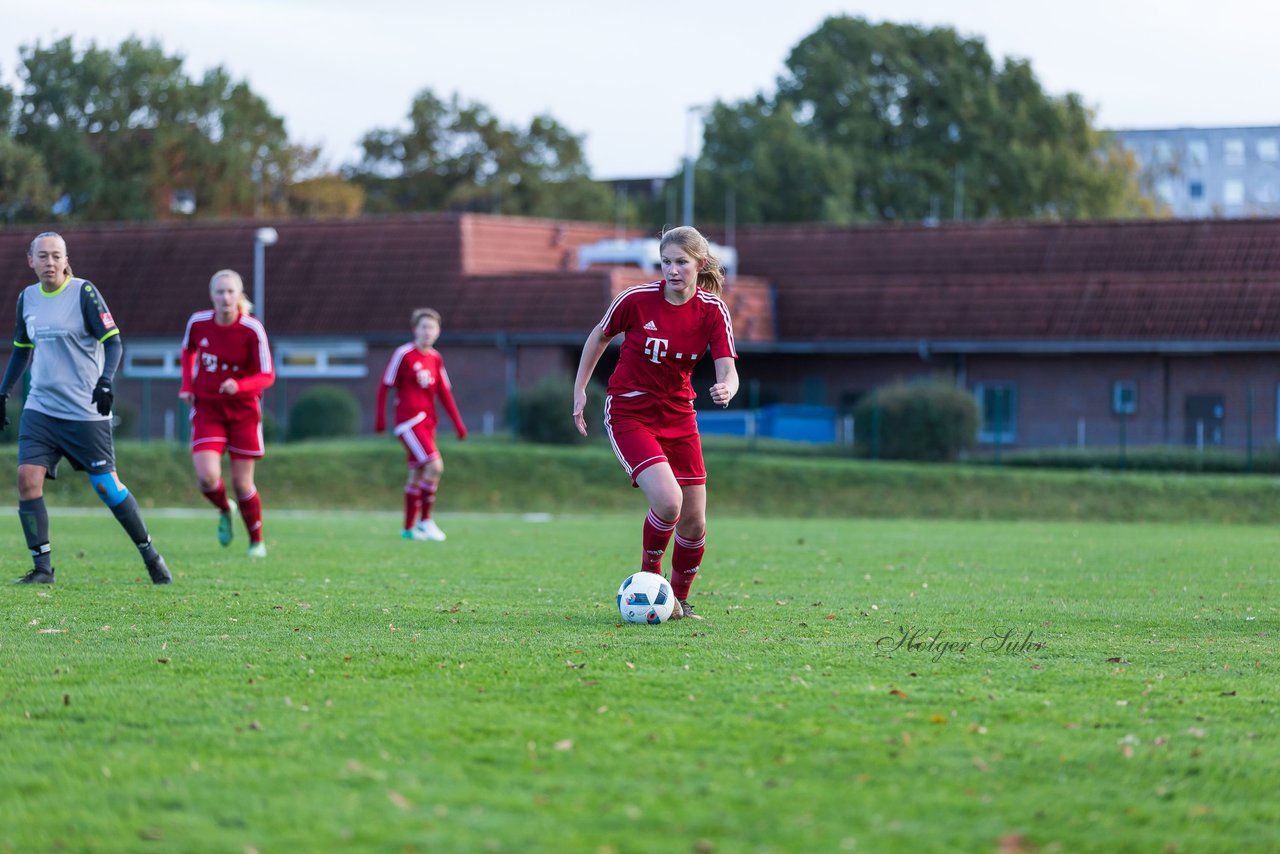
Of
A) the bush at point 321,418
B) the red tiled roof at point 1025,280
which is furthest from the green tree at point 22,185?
the red tiled roof at point 1025,280

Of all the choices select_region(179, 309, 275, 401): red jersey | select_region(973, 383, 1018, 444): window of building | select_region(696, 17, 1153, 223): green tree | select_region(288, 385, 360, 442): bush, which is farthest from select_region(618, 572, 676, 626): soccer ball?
select_region(696, 17, 1153, 223): green tree

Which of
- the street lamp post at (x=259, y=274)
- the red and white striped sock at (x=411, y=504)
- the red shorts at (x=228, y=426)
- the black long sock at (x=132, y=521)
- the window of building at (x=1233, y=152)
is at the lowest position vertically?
the red and white striped sock at (x=411, y=504)

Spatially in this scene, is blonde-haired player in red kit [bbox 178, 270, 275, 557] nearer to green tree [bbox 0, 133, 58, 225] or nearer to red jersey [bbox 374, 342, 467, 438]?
red jersey [bbox 374, 342, 467, 438]

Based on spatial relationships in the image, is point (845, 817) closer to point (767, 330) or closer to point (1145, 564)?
point (1145, 564)

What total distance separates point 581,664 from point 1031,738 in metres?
2.32

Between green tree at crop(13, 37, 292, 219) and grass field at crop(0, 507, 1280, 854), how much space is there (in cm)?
5871

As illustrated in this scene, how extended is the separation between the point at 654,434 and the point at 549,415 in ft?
86.3

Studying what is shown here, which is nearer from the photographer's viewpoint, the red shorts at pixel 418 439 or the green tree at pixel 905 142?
the red shorts at pixel 418 439

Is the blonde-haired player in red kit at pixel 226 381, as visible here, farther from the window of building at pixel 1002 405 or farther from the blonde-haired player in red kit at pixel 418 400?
the window of building at pixel 1002 405

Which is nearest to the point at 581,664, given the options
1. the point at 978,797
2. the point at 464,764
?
the point at 464,764

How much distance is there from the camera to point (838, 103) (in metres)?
69.6

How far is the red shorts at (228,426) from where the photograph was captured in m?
14.1

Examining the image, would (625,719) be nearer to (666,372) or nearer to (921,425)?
(666,372)

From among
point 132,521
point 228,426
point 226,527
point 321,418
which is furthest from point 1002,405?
point 132,521
